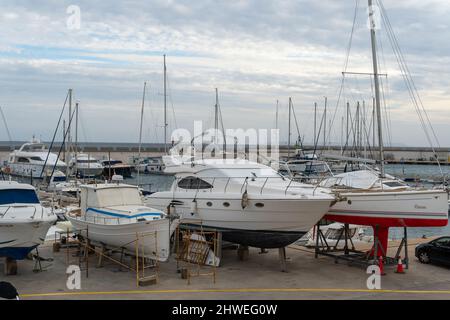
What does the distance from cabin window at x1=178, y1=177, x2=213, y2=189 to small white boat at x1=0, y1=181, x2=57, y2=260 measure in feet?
16.1

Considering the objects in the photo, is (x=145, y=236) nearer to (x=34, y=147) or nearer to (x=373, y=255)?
(x=373, y=255)

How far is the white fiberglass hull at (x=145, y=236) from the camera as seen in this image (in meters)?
14.7

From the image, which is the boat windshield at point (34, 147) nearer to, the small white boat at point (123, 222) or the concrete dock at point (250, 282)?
the small white boat at point (123, 222)

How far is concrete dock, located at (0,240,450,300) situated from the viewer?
12.9 m

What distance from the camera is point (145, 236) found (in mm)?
14758

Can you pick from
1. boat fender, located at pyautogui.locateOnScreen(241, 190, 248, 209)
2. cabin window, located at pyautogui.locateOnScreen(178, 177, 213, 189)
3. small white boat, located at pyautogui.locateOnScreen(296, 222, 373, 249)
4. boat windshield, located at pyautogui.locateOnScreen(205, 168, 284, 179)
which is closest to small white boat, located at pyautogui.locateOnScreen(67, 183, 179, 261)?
cabin window, located at pyautogui.locateOnScreen(178, 177, 213, 189)

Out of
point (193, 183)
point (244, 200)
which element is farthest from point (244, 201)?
point (193, 183)

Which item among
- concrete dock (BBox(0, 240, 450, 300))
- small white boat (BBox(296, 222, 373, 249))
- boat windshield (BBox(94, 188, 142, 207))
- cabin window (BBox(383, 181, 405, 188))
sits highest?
cabin window (BBox(383, 181, 405, 188))

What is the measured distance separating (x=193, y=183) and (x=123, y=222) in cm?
353

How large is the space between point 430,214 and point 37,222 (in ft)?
36.7

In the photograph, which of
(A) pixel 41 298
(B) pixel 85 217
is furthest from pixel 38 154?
(A) pixel 41 298

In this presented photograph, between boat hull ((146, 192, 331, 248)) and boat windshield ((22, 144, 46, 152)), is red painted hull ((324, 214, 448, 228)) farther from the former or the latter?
boat windshield ((22, 144, 46, 152))
